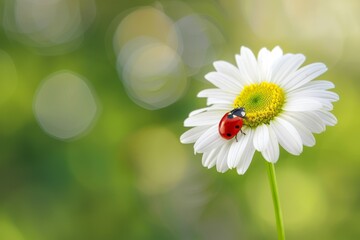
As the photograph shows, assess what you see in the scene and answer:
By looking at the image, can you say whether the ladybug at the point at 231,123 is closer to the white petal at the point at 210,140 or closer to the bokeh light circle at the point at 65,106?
the white petal at the point at 210,140

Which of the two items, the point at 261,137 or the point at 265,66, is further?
the point at 265,66

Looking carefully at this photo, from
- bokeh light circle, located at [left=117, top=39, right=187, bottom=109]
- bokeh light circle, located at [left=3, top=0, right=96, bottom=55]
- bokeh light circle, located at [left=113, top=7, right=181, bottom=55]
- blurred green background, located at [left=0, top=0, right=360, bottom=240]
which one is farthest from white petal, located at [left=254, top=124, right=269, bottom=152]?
bokeh light circle, located at [left=113, top=7, right=181, bottom=55]

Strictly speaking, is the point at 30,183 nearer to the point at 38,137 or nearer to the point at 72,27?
the point at 38,137

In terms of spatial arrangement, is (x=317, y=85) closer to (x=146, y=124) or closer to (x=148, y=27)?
(x=146, y=124)

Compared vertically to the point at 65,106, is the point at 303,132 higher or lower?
lower

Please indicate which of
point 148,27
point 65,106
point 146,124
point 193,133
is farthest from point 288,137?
point 148,27

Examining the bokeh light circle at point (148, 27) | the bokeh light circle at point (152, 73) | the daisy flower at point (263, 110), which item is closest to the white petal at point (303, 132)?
the daisy flower at point (263, 110)

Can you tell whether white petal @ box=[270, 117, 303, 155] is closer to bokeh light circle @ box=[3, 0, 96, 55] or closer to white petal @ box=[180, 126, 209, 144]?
white petal @ box=[180, 126, 209, 144]
